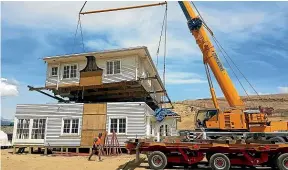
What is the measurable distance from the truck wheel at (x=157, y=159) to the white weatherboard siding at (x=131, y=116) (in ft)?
25.0

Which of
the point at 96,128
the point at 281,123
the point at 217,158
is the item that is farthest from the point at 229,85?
the point at 96,128

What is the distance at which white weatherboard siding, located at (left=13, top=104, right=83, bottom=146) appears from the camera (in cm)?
2377

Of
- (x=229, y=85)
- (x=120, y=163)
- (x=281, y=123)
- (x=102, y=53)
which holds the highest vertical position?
(x=102, y=53)

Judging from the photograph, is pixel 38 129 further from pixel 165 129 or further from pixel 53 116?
pixel 165 129

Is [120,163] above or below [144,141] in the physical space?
below

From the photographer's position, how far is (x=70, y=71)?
28734 mm

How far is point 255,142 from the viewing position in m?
14.5

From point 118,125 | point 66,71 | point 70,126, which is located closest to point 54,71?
point 66,71

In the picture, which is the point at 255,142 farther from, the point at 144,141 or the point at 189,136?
the point at 144,141

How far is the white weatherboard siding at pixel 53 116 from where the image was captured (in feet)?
78.0

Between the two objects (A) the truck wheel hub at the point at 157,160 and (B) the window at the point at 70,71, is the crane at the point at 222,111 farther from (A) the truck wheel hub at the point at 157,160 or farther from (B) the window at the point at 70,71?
(B) the window at the point at 70,71

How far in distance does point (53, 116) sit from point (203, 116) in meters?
12.4

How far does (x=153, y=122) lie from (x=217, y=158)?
1302 cm

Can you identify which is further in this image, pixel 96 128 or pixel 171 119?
pixel 171 119
